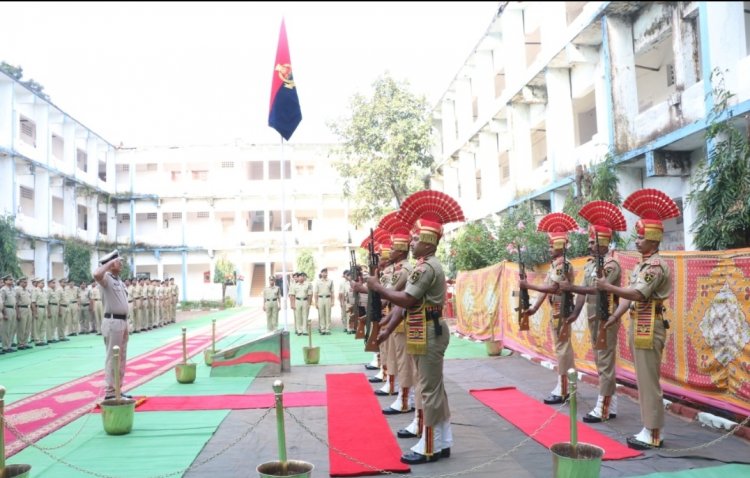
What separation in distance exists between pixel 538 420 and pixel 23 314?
12172mm

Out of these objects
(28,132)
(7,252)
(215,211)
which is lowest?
(7,252)

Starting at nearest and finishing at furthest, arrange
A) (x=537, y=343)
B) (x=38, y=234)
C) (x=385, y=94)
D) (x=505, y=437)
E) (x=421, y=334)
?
(x=421, y=334) < (x=505, y=437) < (x=537, y=343) < (x=385, y=94) < (x=38, y=234)

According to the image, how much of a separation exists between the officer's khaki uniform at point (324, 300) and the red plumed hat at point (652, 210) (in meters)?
10.9

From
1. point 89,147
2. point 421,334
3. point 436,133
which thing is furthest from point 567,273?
point 89,147

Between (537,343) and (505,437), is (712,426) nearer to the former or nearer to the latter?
(505,437)

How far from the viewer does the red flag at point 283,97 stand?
941cm

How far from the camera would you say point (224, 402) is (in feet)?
21.4

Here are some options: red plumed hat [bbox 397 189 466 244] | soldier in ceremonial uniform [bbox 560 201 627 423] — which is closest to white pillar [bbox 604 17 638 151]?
soldier in ceremonial uniform [bbox 560 201 627 423]

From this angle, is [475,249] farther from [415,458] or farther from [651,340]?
[415,458]

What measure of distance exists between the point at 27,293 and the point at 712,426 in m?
13.7

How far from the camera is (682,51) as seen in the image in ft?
30.8

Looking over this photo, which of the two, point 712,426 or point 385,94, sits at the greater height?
point 385,94

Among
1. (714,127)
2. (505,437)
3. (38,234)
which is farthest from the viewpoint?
(38,234)

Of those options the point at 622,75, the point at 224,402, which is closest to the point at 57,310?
the point at 224,402
